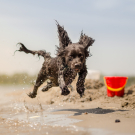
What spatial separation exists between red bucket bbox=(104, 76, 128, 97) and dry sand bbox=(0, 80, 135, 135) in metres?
0.22

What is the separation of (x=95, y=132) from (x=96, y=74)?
9.58 m

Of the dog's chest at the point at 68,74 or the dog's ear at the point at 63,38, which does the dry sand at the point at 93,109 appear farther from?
the dog's ear at the point at 63,38

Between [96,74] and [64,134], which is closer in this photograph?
[64,134]

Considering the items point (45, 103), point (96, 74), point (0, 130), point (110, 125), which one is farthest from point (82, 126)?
point (96, 74)

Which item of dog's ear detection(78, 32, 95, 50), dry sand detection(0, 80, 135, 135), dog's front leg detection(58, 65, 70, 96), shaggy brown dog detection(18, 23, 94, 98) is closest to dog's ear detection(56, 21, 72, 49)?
shaggy brown dog detection(18, 23, 94, 98)

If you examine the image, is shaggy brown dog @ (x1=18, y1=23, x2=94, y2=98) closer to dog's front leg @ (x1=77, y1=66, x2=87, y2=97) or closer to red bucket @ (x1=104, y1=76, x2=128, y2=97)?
dog's front leg @ (x1=77, y1=66, x2=87, y2=97)

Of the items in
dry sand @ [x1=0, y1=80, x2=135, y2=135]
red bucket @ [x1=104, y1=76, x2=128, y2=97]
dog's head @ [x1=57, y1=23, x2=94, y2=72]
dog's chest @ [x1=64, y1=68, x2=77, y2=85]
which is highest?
dog's head @ [x1=57, y1=23, x2=94, y2=72]

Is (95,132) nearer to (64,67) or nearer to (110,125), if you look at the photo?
(110,125)

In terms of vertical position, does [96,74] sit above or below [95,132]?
above

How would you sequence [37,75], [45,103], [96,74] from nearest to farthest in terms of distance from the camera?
[37,75], [45,103], [96,74]

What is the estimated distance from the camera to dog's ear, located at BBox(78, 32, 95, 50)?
5.56 meters

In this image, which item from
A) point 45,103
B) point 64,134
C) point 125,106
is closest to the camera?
point 64,134

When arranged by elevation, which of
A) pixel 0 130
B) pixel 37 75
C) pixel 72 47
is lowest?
pixel 0 130

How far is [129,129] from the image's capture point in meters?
3.38
